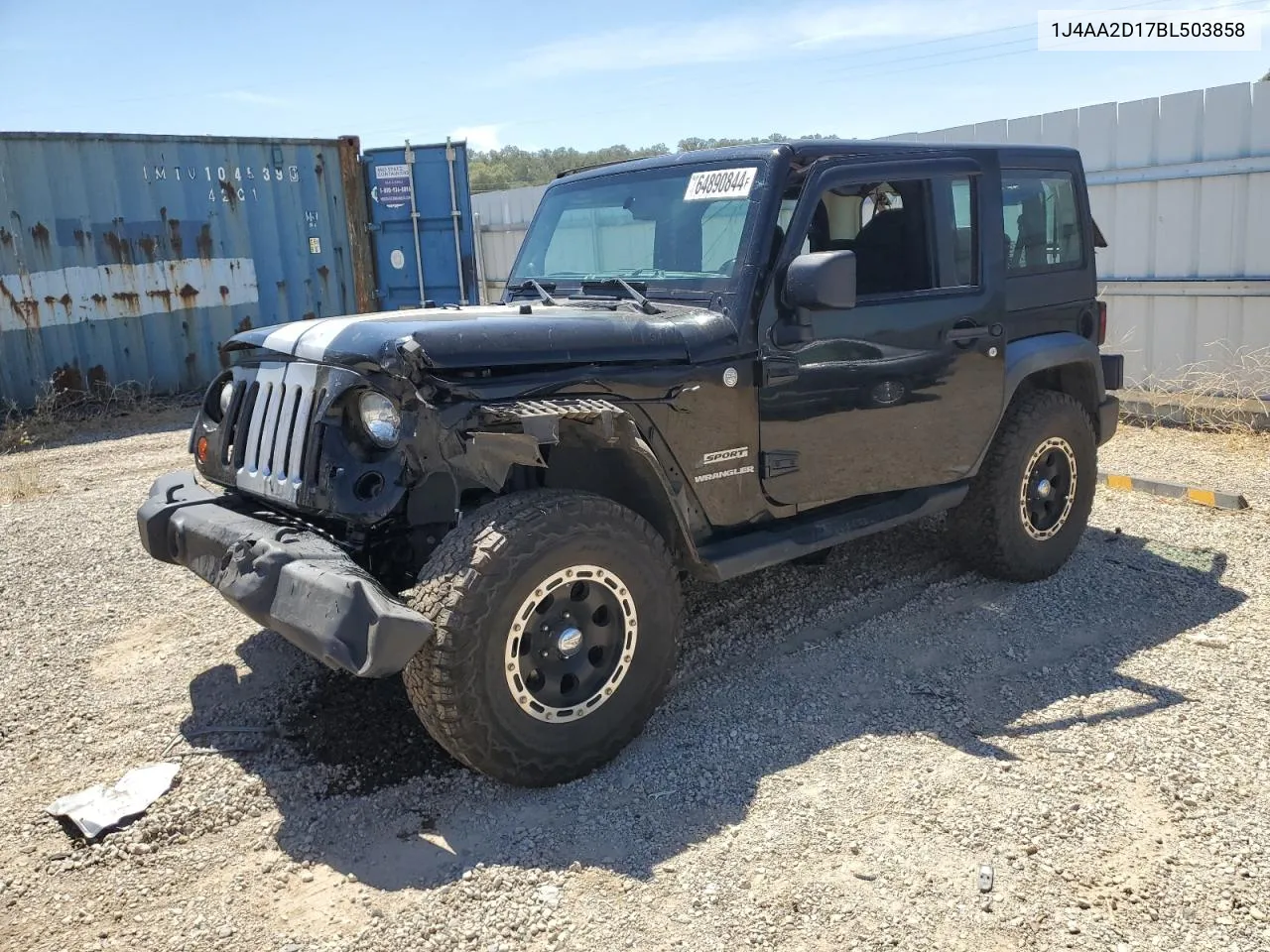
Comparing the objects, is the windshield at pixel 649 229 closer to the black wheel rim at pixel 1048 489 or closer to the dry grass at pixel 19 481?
the black wheel rim at pixel 1048 489

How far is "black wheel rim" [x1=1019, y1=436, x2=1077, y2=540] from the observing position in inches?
194

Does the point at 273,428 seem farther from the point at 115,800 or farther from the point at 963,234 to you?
the point at 963,234

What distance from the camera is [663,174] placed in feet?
13.8

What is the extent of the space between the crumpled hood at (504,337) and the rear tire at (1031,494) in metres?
1.82

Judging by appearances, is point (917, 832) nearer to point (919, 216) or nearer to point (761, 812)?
point (761, 812)

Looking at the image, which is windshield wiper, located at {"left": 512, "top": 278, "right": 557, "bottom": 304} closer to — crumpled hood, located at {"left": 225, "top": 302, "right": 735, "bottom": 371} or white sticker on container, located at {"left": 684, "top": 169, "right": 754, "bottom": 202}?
crumpled hood, located at {"left": 225, "top": 302, "right": 735, "bottom": 371}

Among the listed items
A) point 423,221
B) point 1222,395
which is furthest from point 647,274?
point 423,221

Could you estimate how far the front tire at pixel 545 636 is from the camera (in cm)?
298

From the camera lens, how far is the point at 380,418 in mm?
3195

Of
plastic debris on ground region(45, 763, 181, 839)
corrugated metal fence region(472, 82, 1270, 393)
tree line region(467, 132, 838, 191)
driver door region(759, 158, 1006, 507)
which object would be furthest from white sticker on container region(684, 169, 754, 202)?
tree line region(467, 132, 838, 191)

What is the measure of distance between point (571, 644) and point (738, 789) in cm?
71

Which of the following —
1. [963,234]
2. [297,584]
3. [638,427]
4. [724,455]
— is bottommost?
[297,584]

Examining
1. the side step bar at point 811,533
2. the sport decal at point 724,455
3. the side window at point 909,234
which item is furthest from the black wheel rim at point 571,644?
the side window at point 909,234

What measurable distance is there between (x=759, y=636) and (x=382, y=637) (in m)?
2.13
